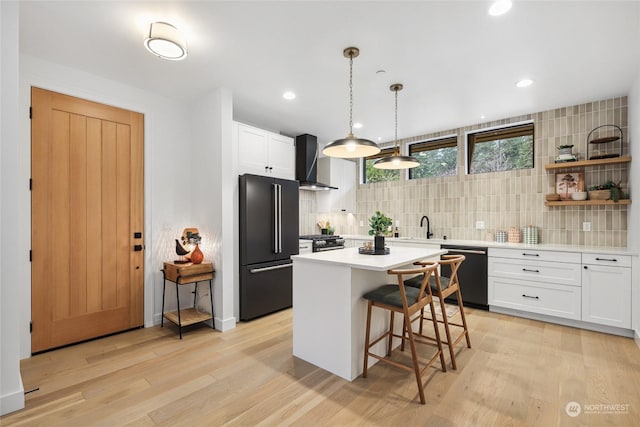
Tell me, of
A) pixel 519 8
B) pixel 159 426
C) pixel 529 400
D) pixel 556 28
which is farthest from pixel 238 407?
pixel 556 28

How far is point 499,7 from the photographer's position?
80.7 inches

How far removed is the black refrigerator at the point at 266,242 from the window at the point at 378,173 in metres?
2.21

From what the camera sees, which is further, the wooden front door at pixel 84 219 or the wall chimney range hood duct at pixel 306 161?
the wall chimney range hood duct at pixel 306 161

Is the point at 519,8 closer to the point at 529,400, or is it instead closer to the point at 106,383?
the point at 529,400

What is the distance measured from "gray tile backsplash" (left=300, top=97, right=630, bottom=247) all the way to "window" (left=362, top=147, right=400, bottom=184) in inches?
5.4

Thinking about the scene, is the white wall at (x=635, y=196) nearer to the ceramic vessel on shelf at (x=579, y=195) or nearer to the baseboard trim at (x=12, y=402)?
the ceramic vessel on shelf at (x=579, y=195)

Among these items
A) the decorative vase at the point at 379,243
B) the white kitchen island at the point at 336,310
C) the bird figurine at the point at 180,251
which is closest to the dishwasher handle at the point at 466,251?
the decorative vase at the point at 379,243

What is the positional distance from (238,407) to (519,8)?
3314 mm

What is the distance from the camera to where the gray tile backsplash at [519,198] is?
3.65 meters

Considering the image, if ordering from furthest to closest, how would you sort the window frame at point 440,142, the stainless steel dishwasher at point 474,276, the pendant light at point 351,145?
1. the window frame at point 440,142
2. the stainless steel dishwasher at point 474,276
3. the pendant light at point 351,145

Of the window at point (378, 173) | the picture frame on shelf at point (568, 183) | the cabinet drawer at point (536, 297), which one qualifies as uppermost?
the window at point (378, 173)

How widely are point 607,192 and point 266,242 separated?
4073 millimetres

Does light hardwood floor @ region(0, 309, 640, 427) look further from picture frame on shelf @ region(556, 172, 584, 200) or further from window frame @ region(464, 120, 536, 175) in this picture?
window frame @ region(464, 120, 536, 175)

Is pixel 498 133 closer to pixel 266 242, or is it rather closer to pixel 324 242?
pixel 324 242
